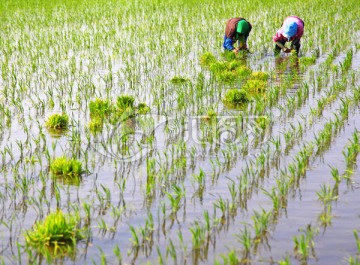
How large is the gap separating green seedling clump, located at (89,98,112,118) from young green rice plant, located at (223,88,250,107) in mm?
1336

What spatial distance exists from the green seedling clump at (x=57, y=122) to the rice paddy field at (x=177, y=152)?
0.05ft

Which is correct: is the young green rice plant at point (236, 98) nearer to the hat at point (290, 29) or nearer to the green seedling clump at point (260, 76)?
the green seedling clump at point (260, 76)

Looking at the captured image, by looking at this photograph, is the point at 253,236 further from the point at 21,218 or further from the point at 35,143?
the point at 35,143

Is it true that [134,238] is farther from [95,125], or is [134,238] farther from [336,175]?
[95,125]

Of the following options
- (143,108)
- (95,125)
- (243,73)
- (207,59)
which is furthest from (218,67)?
(95,125)

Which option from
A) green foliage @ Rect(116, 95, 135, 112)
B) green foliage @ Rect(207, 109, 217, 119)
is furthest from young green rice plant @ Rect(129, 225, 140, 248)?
green foliage @ Rect(116, 95, 135, 112)

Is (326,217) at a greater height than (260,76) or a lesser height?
lesser

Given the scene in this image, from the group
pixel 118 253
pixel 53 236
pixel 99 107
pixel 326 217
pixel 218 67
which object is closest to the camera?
pixel 118 253

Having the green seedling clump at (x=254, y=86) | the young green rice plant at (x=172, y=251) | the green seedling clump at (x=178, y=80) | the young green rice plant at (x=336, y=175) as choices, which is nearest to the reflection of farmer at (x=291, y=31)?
the green seedling clump at (x=254, y=86)

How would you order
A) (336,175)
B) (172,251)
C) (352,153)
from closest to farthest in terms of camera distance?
(172,251) → (336,175) → (352,153)

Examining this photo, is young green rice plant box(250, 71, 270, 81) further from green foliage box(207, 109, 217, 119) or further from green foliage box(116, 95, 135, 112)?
green foliage box(116, 95, 135, 112)

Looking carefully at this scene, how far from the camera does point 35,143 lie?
611 centimetres

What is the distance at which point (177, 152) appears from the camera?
Result: 558 cm

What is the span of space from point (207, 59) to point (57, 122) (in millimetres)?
4038
